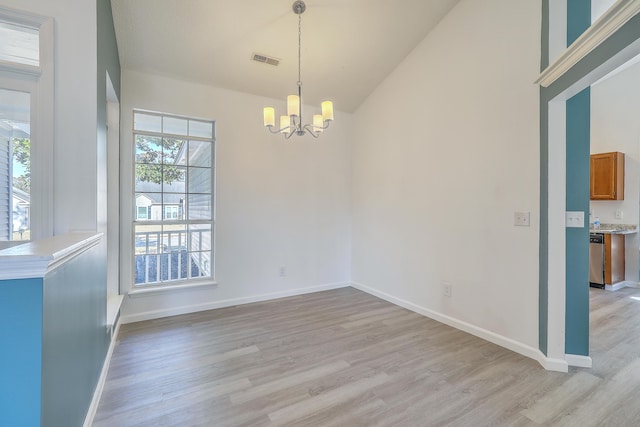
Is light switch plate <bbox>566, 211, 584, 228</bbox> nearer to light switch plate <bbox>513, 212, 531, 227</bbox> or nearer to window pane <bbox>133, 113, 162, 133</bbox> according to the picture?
light switch plate <bbox>513, 212, 531, 227</bbox>

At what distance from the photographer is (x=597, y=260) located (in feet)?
15.3

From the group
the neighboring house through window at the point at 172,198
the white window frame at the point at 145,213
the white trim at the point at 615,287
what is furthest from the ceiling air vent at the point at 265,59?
the white trim at the point at 615,287

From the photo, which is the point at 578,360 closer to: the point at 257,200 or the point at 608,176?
the point at 257,200

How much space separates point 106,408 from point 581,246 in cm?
359

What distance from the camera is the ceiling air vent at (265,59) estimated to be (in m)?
3.34

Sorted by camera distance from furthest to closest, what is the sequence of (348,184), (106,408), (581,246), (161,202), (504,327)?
1. (348,184)
2. (161,202)
3. (504,327)
4. (581,246)
5. (106,408)

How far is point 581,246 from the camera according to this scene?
7.48 ft

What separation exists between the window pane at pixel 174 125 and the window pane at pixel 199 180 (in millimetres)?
474

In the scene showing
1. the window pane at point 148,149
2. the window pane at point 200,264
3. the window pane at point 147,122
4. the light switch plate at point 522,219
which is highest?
the window pane at point 147,122

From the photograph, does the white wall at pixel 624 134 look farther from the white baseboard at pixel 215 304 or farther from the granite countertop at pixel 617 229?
the white baseboard at pixel 215 304

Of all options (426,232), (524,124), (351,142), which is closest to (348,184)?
(351,142)

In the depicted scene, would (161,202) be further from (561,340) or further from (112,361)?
(561,340)

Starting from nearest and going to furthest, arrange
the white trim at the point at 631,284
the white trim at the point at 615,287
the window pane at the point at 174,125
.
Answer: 1. the window pane at the point at 174,125
2. the white trim at the point at 615,287
3. the white trim at the point at 631,284

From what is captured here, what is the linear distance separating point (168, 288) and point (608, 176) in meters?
6.89
